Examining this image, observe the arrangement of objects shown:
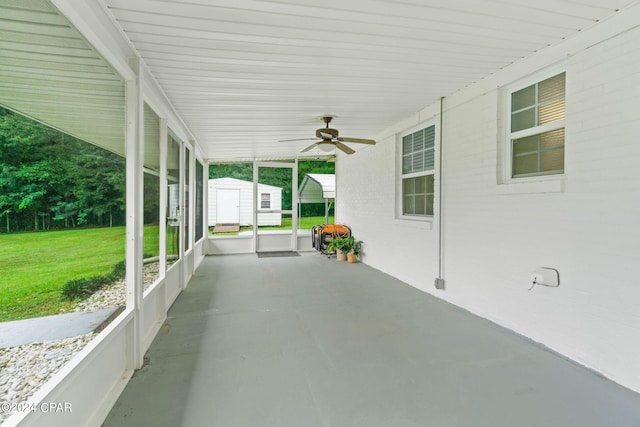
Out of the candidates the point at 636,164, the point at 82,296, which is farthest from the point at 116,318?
the point at 636,164

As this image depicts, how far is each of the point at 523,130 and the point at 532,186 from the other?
65 centimetres

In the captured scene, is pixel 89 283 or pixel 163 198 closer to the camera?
pixel 89 283

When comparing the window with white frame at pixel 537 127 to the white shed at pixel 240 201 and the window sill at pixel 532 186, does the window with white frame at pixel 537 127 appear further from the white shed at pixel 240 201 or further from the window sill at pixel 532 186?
the white shed at pixel 240 201

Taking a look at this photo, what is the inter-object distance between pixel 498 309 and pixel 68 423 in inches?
144

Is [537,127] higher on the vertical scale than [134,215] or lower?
higher

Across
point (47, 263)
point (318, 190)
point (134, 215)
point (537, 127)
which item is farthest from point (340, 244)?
point (47, 263)

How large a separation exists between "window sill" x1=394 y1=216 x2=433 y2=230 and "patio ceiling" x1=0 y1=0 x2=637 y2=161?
1725 mm

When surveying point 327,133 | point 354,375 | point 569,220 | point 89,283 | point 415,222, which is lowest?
point 354,375

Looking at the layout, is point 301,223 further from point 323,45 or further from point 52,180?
point 52,180

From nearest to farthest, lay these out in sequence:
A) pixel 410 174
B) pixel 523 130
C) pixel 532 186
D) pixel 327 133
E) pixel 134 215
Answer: pixel 134 215, pixel 532 186, pixel 523 130, pixel 327 133, pixel 410 174

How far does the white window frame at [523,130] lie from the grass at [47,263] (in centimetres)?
372

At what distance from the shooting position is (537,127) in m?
2.98

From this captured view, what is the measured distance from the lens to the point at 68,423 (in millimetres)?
1556

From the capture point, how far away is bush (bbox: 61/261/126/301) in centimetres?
196
